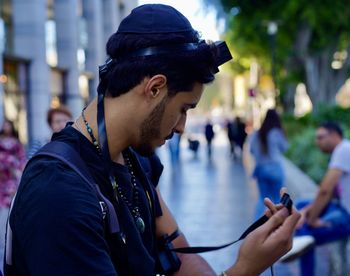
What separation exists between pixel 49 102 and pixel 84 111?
22.4 metres

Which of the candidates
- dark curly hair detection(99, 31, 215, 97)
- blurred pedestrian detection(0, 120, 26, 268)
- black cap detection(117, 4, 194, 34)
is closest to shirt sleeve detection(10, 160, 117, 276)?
dark curly hair detection(99, 31, 215, 97)

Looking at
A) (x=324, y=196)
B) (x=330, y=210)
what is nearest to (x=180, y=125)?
(x=324, y=196)

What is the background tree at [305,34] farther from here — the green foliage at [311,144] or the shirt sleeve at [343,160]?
the shirt sleeve at [343,160]

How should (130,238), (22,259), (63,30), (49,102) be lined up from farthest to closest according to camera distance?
(63,30), (49,102), (130,238), (22,259)

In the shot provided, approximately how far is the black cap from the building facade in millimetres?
16593

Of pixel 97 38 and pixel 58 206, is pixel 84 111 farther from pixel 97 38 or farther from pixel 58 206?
pixel 97 38

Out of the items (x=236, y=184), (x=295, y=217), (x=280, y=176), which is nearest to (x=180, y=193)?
(x=236, y=184)

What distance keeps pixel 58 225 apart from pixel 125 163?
0.46 metres

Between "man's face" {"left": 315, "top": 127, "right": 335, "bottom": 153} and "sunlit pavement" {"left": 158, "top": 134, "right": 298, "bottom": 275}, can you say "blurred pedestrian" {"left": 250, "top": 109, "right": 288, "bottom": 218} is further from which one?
"man's face" {"left": 315, "top": 127, "right": 335, "bottom": 153}

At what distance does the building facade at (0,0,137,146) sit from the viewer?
21797 mm

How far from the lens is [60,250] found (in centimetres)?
143

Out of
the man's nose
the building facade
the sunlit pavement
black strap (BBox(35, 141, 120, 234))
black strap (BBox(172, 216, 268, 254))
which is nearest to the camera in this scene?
black strap (BBox(35, 141, 120, 234))

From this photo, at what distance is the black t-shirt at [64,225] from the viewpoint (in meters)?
1.44

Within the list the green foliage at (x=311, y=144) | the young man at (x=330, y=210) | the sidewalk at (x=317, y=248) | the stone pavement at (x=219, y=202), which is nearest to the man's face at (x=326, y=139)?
the young man at (x=330, y=210)
